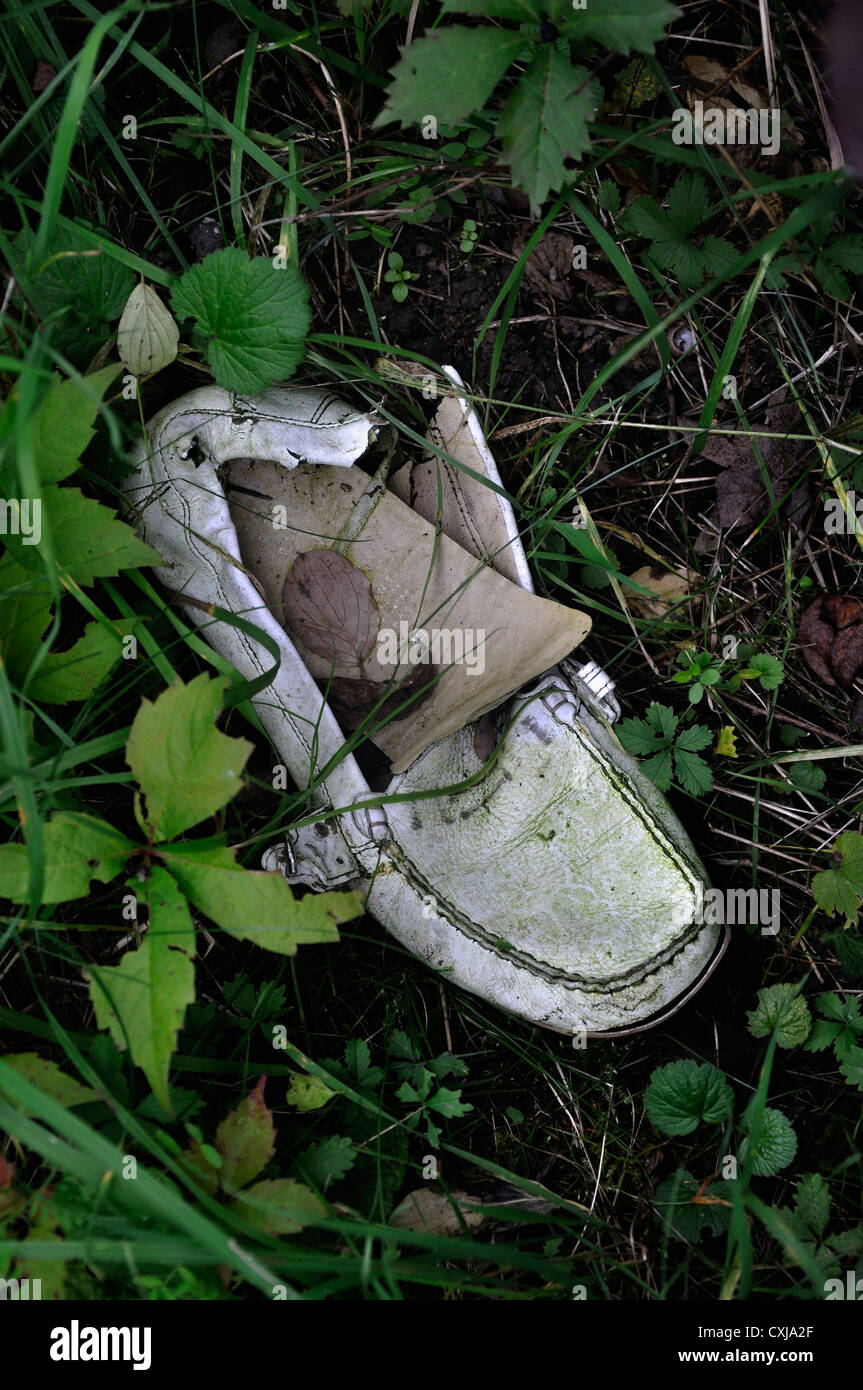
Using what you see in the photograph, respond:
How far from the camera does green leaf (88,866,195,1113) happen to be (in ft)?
5.81

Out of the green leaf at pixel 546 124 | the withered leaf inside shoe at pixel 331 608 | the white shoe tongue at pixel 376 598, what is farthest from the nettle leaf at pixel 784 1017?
the green leaf at pixel 546 124

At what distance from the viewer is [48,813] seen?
80.0 inches

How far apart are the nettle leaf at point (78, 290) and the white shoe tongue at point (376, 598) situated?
45 centimetres

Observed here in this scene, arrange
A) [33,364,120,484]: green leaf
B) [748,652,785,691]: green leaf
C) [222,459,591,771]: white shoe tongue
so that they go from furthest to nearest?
[748,652,785,691]: green leaf, [222,459,591,771]: white shoe tongue, [33,364,120,484]: green leaf

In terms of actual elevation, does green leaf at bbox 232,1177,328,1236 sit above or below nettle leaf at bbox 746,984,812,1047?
below

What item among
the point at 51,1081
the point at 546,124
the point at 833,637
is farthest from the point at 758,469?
the point at 51,1081

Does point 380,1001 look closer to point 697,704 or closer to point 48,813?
point 48,813

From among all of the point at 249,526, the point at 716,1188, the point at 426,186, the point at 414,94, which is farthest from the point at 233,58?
the point at 716,1188

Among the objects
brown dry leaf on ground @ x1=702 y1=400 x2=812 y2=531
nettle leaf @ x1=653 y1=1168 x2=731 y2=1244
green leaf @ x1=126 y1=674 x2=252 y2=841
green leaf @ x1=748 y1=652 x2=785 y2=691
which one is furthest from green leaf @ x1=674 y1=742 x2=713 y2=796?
green leaf @ x1=126 y1=674 x2=252 y2=841

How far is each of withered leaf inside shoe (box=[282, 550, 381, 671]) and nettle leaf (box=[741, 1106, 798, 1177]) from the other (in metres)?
1.47

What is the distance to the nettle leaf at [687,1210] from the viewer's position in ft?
7.45

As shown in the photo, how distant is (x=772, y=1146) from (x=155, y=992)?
147 cm

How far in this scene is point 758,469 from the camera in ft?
8.30

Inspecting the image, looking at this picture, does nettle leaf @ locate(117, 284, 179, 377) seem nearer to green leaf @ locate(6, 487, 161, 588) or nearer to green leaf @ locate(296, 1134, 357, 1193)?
green leaf @ locate(6, 487, 161, 588)
